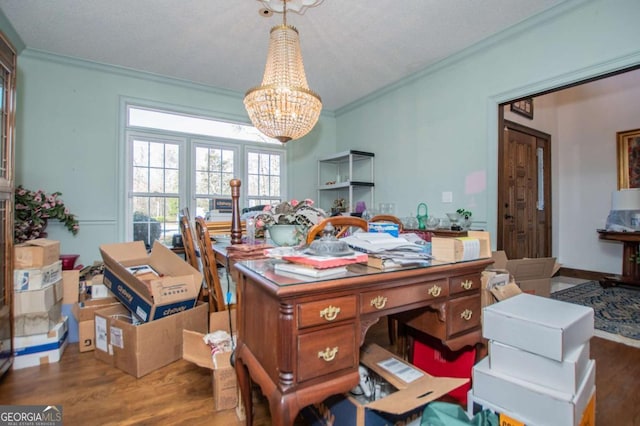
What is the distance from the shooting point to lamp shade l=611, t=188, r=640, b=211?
3.91 meters

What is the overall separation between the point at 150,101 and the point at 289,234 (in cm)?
330

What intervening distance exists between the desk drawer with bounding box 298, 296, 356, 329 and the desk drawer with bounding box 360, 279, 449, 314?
0.18ft

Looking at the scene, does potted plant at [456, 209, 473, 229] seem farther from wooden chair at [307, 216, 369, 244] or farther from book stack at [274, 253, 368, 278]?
book stack at [274, 253, 368, 278]

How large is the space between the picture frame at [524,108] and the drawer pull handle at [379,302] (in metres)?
4.09

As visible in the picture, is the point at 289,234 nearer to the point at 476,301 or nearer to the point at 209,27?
the point at 476,301

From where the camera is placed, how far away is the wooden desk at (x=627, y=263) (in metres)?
3.92

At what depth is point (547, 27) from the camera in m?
2.67

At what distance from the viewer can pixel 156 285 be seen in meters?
2.03

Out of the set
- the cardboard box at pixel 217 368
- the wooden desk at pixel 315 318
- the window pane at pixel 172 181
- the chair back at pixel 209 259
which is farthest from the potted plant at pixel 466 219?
the window pane at pixel 172 181

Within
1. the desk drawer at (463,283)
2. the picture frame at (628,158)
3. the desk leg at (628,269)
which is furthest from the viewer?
the picture frame at (628,158)

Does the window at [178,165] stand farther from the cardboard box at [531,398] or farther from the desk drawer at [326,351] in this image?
the cardboard box at [531,398]

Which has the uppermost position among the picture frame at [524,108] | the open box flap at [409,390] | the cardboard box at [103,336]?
the picture frame at [524,108]

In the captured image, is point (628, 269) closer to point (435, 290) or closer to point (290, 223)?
point (435, 290)

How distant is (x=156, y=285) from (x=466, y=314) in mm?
1906
